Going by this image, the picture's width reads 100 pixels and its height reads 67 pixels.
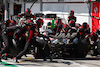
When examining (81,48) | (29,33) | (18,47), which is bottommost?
(81,48)

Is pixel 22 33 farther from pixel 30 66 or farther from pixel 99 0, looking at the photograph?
pixel 99 0

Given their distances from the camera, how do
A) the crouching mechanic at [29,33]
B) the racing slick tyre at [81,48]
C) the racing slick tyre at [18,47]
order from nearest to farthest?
the crouching mechanic at [29,33] → the racing slick tyre at [18,47] → the racing slick tyre at [81,48]

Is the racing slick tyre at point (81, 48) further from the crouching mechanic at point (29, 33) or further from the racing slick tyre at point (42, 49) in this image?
the crouching mechanic at point (29, 33)

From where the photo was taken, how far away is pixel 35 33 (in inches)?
361

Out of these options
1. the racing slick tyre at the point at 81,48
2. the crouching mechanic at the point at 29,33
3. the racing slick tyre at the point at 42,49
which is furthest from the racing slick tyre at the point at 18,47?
the racing slick tyre at the point at 81,48

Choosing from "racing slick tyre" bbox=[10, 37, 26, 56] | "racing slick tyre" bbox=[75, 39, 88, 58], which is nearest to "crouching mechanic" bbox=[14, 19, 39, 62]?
"racing slick tyre" bbox=[10, 37, 26, 56]

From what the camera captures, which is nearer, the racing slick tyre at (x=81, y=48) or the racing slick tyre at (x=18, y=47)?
the racing slick tyre at (x=18, y=47)

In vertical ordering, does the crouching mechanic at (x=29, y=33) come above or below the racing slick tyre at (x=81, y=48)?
above

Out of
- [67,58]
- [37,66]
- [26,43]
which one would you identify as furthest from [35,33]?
[67,58]

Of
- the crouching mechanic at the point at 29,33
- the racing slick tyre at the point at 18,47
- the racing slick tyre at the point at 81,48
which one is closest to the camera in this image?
the crouching mechanic at the point at 29,33

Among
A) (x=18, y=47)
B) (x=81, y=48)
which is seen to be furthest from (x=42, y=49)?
(x=81, y=48)

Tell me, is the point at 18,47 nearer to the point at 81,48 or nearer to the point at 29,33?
the point at 29,33

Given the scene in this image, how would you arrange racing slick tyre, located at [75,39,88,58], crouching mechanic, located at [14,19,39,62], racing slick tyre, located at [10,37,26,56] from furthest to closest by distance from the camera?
racing slick tyre, located at [75,39,88,58], racing slick tyre, located at [10,37,26,56], crouching mechanic, located at [14,19,39,62]

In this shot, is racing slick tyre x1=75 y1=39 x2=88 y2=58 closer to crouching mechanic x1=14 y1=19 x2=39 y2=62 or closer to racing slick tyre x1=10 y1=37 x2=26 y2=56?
crouching mechanic x1=14 y1=19 x2=39 y2=62
